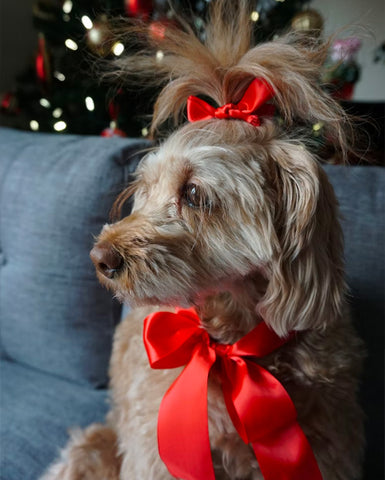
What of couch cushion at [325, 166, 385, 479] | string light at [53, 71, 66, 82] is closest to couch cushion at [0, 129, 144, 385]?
couch cushion at [325, 166, 385, 479]

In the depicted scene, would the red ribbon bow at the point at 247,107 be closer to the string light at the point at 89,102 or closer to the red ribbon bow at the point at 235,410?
the red ribbon bow at the point at 235,410

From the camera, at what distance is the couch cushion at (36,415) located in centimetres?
102

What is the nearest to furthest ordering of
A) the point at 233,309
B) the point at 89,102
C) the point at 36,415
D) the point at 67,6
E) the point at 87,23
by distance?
the point at 233,309
the point at 87,23
the point at 36,415
the point at 89,102
the point at 67,6

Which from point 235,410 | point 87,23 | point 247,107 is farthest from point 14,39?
point 235,410

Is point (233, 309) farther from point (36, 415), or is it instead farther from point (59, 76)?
point (59, 76)

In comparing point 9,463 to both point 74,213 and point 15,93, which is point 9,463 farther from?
point 15,93

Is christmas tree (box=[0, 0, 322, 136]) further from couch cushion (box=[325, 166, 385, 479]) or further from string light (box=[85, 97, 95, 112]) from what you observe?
couch cushion (box=[325, 166, 385, 479])

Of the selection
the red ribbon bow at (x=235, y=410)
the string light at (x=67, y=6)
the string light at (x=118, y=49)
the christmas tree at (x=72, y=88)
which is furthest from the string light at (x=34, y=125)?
the red ribbon bow at (x=235, y=410)

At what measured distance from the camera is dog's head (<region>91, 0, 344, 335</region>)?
675 millimetres

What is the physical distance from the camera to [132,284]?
673mm

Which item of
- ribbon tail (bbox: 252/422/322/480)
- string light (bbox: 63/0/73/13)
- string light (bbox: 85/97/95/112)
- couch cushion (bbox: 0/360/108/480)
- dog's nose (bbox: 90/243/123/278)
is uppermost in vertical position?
string light (bbox: 63/0/73/13)

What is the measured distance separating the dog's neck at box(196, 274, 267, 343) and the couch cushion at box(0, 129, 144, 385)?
458 millimetres

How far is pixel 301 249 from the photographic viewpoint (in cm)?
67

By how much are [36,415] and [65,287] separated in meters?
0.33
